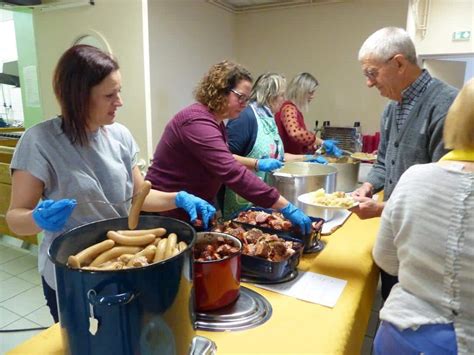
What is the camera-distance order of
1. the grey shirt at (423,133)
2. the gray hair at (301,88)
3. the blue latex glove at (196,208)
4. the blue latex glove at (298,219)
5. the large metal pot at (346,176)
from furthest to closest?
the gray hair at (301,88), the large metal pot at (346,176), the grey shirt at (423,133), the blue latex glove at (298,219), the blue latex glove at (196,208)

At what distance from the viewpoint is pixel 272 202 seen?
4.10 ft

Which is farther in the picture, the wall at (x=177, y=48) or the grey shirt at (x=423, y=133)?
the wall at (x=177, y=48)

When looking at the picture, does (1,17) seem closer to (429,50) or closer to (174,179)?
(174,179)

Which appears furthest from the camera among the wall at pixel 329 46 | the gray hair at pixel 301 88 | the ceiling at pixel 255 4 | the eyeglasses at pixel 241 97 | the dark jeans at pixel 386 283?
the ceiling at pixel 255 4

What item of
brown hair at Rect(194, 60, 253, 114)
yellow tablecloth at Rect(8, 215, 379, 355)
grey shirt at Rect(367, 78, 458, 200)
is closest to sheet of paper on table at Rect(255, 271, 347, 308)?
yellow tablecloth at Rect(8, 215, 379, 355)

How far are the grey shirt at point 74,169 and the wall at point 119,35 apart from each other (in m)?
1.16

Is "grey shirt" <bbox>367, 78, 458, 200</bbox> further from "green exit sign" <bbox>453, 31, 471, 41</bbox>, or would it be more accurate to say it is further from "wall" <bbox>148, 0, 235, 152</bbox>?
"wall" <bbox>148, 0, 235, 152</bbox>

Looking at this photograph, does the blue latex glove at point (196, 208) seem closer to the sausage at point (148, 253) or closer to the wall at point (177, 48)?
the sausage at point (148, 253)

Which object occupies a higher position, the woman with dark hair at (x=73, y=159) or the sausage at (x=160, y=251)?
the woman with dark hair at (x=73, y=159)

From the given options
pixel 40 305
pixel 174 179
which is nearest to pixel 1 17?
pixel 40 305

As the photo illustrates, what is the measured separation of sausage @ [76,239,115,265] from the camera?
0.66m

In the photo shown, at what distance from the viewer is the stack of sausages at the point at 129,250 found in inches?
25.5

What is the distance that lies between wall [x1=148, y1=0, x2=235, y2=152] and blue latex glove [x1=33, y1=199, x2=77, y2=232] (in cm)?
225

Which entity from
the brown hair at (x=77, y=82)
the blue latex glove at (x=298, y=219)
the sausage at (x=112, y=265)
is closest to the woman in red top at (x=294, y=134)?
the blue latex glove at (x=298, y=219)
